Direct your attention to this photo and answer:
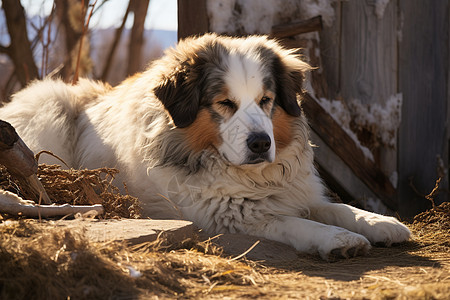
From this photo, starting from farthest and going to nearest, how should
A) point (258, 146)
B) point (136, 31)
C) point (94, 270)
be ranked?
point (136, 31) → point (258, 146) → point (94, 270)

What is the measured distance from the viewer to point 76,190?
12.3 ft

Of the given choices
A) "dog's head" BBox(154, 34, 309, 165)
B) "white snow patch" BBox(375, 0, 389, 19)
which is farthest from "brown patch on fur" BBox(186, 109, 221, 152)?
"white snow patch" BBox(375, 0, 389, 19)

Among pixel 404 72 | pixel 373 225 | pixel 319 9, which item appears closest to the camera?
pixel 373 225

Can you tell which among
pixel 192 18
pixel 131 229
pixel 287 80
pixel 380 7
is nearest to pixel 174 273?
pixel 131 229

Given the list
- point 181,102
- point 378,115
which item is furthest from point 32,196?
point 378,115

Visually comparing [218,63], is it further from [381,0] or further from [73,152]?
[381,0]

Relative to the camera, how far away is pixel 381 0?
552cm

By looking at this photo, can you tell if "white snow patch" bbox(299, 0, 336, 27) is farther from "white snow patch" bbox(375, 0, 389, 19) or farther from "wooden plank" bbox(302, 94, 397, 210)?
"wooden plank" bbox(302, 94, 397, 210)

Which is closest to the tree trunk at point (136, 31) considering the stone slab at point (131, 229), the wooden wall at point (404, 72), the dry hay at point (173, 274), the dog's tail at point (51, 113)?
the dog's tail at point (51, 113)

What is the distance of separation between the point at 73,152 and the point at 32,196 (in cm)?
130

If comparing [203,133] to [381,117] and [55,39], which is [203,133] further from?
[55,39]

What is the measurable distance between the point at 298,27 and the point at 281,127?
1.53 meters

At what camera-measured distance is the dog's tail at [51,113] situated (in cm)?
470

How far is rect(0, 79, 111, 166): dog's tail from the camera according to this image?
4.70m
